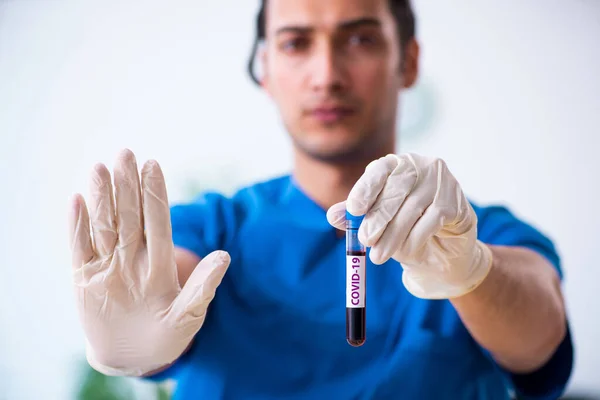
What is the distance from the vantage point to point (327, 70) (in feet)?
5.04

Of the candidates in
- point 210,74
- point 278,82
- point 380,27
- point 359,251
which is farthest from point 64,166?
point 359,251

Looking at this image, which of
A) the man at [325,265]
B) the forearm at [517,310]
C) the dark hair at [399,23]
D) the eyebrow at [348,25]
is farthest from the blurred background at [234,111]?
the forearm at [517,310]

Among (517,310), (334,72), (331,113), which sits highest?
(334,72)

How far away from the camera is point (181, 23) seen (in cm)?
180

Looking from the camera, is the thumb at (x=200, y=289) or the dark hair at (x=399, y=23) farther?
the dark hair at (x=399, y=23)

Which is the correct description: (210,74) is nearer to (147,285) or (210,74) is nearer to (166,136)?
(166,136)

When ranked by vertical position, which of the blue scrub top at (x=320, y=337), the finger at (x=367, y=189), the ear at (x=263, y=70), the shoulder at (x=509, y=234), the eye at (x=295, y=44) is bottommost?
the blue scrub top at (x=320, y=337)

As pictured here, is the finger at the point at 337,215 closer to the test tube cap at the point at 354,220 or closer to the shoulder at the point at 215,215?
the test tube cap at the point at 354,220

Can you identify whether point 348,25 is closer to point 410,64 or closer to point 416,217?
point 410,64

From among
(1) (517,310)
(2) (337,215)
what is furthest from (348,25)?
(1) (517,310)

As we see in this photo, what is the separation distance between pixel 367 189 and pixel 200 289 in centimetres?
35

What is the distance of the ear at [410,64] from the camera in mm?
1696

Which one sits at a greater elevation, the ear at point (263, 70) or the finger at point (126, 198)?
the ear at point (263, 70)

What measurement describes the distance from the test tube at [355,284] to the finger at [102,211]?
434 mm
